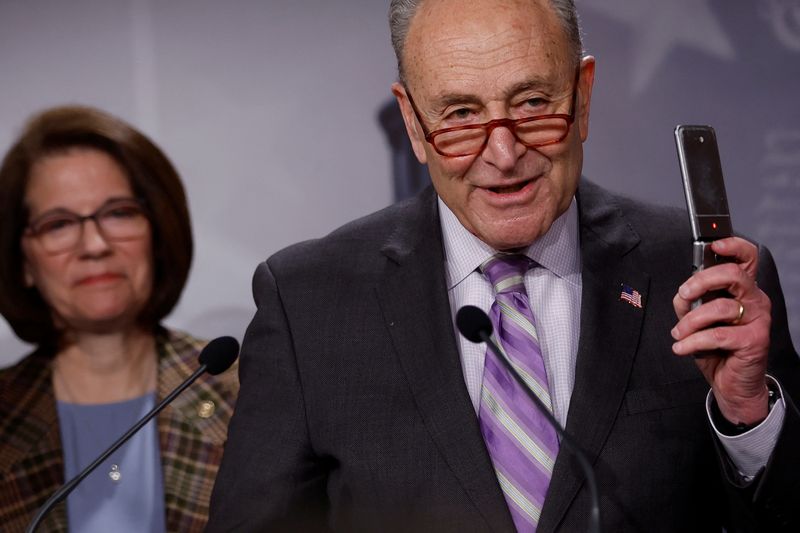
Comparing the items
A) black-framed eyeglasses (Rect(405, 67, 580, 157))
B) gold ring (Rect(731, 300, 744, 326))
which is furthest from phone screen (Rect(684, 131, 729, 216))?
black-framed eyeglasses (Rect(405, 67, 580, 157))

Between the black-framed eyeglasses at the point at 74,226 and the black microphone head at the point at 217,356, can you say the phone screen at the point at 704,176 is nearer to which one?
the black microphone head at the point at 217,356

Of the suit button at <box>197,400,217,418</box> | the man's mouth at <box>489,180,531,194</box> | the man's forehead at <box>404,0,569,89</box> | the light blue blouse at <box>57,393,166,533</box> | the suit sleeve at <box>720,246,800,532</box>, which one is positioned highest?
the man's forehead at <box>404,0,569,89</box>

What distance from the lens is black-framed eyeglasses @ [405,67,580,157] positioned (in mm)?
1642

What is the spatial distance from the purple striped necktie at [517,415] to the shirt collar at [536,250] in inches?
2.4

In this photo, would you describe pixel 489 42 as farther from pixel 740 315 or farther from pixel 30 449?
pixel 30 449

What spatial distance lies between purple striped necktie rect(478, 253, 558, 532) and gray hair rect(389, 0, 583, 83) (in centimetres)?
40

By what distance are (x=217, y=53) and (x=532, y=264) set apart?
114cm

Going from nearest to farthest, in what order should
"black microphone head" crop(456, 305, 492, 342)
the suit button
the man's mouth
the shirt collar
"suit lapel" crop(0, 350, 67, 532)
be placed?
"black microphone head" crop(456, 305, 492, 342)
the man's mouth
the shirt collar
"suit lapel" crop(0, 350, 67, 532)
the suit button

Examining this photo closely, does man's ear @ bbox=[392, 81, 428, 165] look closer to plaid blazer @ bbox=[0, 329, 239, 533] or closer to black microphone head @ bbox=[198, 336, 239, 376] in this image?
black microphone head @ bbox=[198, 336, 239, 376]

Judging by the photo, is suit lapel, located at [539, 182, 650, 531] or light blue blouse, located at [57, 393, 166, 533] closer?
suit lapel, located at [539, 182, 650, 531]

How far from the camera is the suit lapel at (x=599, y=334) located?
1.58 meters

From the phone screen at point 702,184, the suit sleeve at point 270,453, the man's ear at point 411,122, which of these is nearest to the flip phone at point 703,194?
the phone screen at point 702,184

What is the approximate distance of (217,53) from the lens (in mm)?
2553

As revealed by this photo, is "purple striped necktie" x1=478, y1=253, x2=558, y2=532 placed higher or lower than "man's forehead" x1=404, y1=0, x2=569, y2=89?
lower
